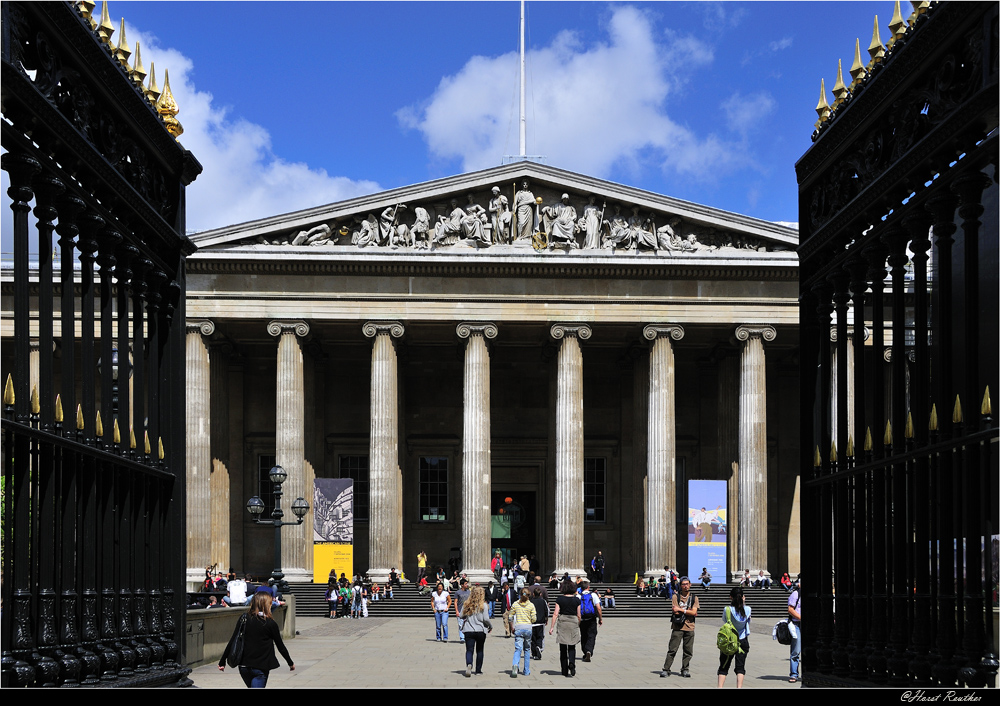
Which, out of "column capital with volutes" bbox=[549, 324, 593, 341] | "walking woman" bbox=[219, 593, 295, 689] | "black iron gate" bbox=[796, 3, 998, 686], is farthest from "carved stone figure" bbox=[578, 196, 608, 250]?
"walking woman" bbox=[219, 593, 295, 689]

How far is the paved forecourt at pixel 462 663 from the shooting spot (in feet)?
72.4

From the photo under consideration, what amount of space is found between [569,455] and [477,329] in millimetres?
6398

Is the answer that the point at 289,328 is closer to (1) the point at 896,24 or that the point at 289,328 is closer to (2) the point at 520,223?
(2) the point at 520,223

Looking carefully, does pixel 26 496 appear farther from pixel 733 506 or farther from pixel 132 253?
pixel 733 506

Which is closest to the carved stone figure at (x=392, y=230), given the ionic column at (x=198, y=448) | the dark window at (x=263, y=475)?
the ionic column at (x=198, y=448)

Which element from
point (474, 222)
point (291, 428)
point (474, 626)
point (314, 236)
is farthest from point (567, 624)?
point (314, 236)

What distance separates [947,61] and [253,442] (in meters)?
56.6

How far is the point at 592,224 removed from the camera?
5584 cm

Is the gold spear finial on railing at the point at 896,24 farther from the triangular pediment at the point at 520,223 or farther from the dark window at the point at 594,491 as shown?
the dark window at the point at 594,491

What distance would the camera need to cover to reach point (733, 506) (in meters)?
59.8

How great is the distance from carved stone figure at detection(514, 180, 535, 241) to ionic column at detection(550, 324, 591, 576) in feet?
14.0

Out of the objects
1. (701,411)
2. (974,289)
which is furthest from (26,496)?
(701,411)

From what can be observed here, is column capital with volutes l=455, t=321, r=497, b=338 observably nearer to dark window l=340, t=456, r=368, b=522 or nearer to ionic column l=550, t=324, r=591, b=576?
ionic column l=550, t=324, r=591, b=576

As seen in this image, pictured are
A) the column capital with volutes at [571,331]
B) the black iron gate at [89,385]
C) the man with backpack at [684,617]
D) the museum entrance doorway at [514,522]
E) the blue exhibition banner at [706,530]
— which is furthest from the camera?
the museum entrance doorway at [514,522]
